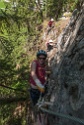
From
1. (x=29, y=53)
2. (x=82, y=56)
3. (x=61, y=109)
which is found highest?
(x=82, y=56)

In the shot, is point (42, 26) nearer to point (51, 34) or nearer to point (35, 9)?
point (35, 9)

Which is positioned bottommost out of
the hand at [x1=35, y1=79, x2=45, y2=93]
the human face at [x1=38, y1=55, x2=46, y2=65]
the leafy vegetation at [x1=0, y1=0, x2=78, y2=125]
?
the leafy vegetation at [x1=0, y1=0, x2=78, y2=125]

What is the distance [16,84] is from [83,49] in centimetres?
819

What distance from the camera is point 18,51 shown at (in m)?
21.0

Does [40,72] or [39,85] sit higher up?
[40,72]

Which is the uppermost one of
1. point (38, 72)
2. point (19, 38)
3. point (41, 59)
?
point (41, 59)

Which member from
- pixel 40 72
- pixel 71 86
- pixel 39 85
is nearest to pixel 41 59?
pixel 40 72

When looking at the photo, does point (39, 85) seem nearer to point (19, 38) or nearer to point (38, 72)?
point (38, 72)

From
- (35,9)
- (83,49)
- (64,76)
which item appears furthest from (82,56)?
(35,9)

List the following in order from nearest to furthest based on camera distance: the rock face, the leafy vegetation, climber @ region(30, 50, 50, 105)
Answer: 1. the rock face
2. climber @ region(30, 50, 50, 105)
3. the leafy vegetation

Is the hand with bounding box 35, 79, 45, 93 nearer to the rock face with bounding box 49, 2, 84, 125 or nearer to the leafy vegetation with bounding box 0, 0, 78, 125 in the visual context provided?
the rock face with bounding box 49, 2, 84, 125

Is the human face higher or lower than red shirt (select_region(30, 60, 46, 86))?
higher

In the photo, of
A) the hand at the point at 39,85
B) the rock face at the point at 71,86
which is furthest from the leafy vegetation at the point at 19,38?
the hand at the point at 39,85

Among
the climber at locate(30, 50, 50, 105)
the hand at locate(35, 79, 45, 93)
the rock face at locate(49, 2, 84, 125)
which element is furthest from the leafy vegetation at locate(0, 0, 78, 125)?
the hand at locate(35, 79, 45, 93)
